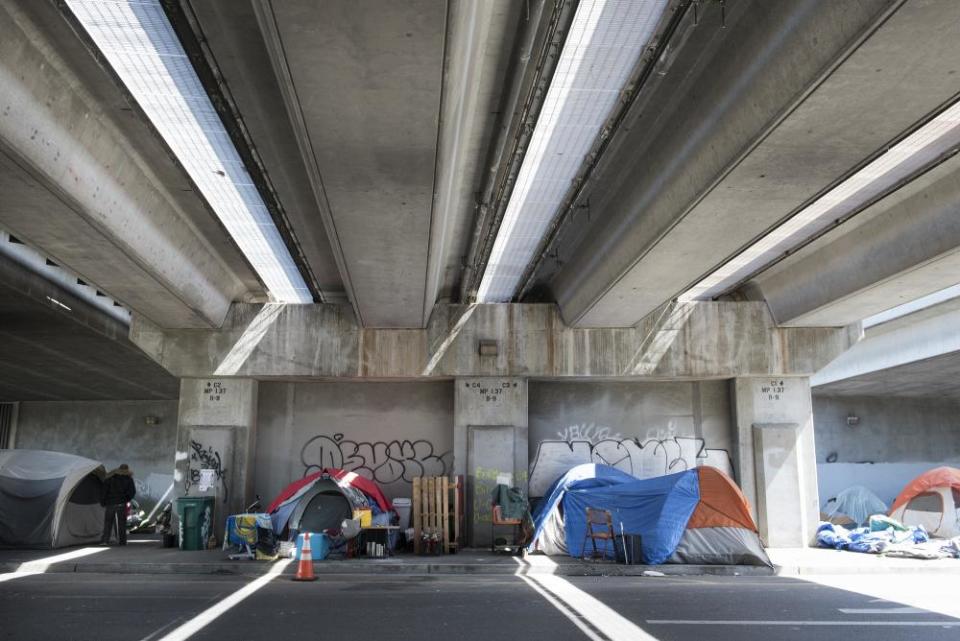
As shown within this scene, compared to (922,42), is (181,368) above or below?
below

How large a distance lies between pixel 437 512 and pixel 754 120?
37.9ft

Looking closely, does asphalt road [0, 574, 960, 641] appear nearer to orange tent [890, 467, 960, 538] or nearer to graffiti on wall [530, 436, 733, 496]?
graffiti on wall [530, 436, 733, 496]

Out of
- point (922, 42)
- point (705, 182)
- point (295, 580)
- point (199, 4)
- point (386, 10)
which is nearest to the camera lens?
point (386, 10)

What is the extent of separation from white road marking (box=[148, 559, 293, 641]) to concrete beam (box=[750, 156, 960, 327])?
11.7 metres

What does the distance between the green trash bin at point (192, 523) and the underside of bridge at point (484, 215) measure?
1.22 meters

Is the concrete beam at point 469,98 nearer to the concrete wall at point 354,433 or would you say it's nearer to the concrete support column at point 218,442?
the concrete wall at point 354,433

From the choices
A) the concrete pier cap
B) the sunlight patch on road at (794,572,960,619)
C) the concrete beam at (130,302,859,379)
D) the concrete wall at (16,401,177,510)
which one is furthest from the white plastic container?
the concrete wall at (16,401,177,510)

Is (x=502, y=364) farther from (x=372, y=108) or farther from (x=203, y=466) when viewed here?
(x=372, y=108)

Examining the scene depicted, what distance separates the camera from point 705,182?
10648 millimetres

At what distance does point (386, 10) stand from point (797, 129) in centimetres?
492

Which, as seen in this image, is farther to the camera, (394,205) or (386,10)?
(394,205)

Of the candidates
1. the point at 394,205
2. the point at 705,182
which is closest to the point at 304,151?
the point at 394,205

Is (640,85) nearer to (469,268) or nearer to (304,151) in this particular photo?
(304,151)

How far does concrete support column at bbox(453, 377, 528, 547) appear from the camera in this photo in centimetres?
1898
